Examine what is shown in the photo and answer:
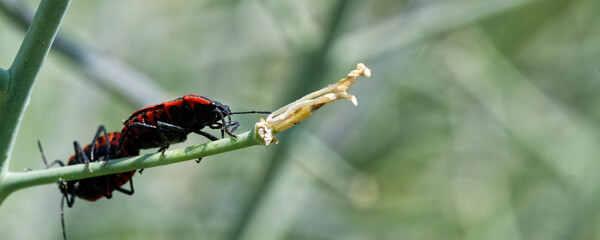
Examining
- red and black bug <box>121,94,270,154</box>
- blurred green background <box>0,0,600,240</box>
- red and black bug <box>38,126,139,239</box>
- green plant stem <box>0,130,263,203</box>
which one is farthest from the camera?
blurred green background <box>0,0,600,240</box>

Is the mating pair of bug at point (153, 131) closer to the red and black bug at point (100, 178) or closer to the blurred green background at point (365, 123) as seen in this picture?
the red and black bug at point (100, 178)

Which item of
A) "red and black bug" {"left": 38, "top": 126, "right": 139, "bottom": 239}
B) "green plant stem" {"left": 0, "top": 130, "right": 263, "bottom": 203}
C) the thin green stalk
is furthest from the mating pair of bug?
the thin green stalk

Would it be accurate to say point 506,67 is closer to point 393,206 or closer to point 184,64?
point 393,206

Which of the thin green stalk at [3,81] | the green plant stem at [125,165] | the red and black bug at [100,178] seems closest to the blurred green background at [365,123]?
the red and black bug at [100,178]

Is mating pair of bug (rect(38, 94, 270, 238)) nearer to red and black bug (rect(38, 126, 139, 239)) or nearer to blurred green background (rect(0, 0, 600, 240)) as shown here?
red and black bug (rect(38, 126, 139, 239))

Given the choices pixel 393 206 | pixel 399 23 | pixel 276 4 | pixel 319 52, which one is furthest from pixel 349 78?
pixel 393 206
